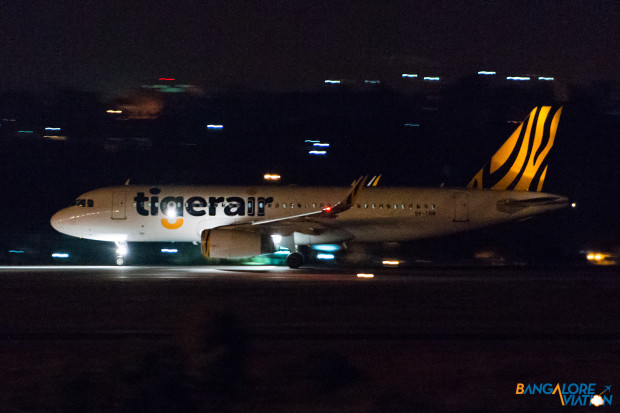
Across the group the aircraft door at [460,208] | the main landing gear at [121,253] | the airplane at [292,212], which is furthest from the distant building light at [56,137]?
the aircraft door at [460,208]

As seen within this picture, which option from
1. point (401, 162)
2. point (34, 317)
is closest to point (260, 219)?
point (34, 317)

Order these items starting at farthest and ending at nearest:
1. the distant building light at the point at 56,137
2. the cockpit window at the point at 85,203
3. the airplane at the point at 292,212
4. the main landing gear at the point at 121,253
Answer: the distant building light at the point at 56,137, the cockpit window at the point at 85,203, the main landing gear at the point at 121,253, the airplane at the point at 292,212

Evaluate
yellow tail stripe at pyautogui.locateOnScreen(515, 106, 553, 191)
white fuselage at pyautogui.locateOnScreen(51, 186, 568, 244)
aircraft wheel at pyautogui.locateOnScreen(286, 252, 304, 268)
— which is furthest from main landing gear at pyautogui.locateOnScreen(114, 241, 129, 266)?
yellow tail stripe at pyautogui.locateOnScreen(515, 106, 553, 191)

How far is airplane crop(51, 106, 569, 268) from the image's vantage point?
97.4 ft

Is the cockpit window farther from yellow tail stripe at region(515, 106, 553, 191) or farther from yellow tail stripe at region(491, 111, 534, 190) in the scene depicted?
yellow tail stripe at region(515, 106, 553, 191)

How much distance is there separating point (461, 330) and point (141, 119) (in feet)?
210

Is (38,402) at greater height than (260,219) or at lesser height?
lesser

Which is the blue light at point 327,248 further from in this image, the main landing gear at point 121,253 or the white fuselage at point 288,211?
the main landing gear at point 121,253

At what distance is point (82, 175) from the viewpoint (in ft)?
170

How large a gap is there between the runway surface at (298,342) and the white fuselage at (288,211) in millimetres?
6690

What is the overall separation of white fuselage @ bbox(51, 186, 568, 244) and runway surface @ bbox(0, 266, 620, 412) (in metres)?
6.69

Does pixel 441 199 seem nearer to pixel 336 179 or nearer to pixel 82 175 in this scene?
pixel 336 179

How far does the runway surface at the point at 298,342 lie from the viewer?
7859 mm

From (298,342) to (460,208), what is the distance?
820 inches
